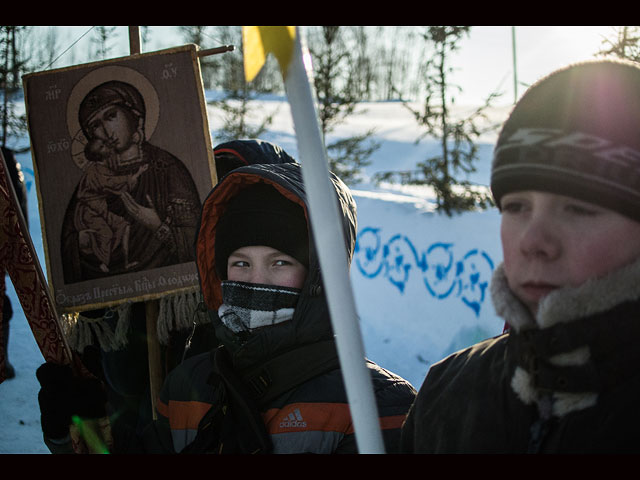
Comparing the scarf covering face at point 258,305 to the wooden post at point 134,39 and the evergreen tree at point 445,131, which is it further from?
the evergreen tree at point 445,131

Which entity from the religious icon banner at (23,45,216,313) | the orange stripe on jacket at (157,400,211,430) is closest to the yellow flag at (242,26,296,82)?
the orange stripe on jacket at (157,400,211,430)

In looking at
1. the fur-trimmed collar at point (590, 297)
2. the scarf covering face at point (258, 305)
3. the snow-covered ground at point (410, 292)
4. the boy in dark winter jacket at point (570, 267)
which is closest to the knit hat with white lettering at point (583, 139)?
the boy in dark winter jacket at point (570, 267)

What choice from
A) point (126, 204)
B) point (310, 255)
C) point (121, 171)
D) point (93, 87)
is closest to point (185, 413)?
point (310, 255)

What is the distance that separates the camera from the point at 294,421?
Answer: 1618mm

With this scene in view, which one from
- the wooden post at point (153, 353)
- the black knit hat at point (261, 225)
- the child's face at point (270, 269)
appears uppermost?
the black knit hat at point (261, 225)

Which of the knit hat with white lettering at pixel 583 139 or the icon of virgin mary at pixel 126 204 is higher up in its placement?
the knit hat with white lettering at pixel 583 139

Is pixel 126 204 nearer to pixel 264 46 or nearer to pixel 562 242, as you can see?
pixel 264 46

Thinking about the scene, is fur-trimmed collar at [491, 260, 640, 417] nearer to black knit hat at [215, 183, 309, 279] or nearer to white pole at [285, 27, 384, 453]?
white pole at [285, 27, 384, 453]

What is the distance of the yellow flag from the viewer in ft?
2.79

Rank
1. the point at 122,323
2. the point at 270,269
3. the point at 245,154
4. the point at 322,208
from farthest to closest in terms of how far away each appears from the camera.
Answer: the point at 245,154, the point at 122,323, the point at 270,269, the point at 322,208

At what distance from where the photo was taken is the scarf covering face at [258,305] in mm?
1762

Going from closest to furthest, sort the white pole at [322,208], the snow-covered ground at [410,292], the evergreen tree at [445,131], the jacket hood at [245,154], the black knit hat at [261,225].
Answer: the white pole at [322,208] → the black knit hat at [261,225] → the jacket hood at [245,154] → the snow-covered ground at [410,292] → the evergreen tree at [445,131]

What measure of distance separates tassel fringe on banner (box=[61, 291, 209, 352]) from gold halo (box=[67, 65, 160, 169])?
69 cm

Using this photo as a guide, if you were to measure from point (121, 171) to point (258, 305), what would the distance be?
119 centimetres
